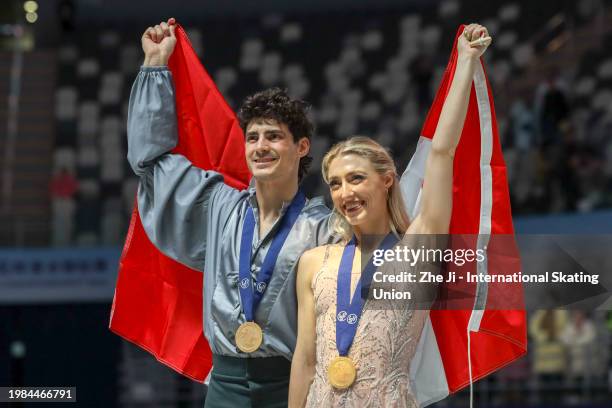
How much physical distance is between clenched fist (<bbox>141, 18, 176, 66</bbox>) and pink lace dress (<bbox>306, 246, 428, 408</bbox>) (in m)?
1.10

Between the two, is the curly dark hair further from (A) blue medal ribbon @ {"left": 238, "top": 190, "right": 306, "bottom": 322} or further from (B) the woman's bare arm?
(B) the woman's bare arm

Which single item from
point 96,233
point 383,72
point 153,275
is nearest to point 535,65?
point 383,72

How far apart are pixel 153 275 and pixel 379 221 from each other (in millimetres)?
1060

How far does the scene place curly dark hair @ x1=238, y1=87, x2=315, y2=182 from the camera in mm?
3443

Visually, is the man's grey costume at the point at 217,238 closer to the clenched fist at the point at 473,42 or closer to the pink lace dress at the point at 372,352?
the pink lace dress at the point at 372,352

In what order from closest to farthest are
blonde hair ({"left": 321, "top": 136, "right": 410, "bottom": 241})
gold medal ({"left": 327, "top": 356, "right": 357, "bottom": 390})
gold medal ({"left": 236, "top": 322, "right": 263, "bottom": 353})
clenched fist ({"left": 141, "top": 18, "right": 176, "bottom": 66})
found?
gold medal ({"left": 327, "top": 356, "right": 357, "bottom": 390}), blonde hair ({"left": 321, "top": 136, "right": 410, "bottom": 241}), gold medal ({"left": 236, "top": 322, "right": 263, "bottom": 353}), clenched fist ({"left": 141, "top": 18, "right": 176, "bottom": 66})

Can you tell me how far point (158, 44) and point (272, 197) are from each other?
687 mm

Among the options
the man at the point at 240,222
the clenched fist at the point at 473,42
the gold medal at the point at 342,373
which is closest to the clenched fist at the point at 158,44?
the man at the point at 240,222

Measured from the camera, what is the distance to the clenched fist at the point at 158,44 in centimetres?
375

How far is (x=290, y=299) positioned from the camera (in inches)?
130

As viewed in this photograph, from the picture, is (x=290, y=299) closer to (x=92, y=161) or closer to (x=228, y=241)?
(x=228, y=241)

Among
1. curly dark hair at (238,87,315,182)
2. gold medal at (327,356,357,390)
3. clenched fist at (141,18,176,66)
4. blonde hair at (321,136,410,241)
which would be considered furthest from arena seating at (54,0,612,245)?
gold medal at (327,356,357,390)

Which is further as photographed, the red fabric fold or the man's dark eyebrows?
the man's dark eyebrows

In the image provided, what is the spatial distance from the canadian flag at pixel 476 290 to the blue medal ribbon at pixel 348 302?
1.06ft
